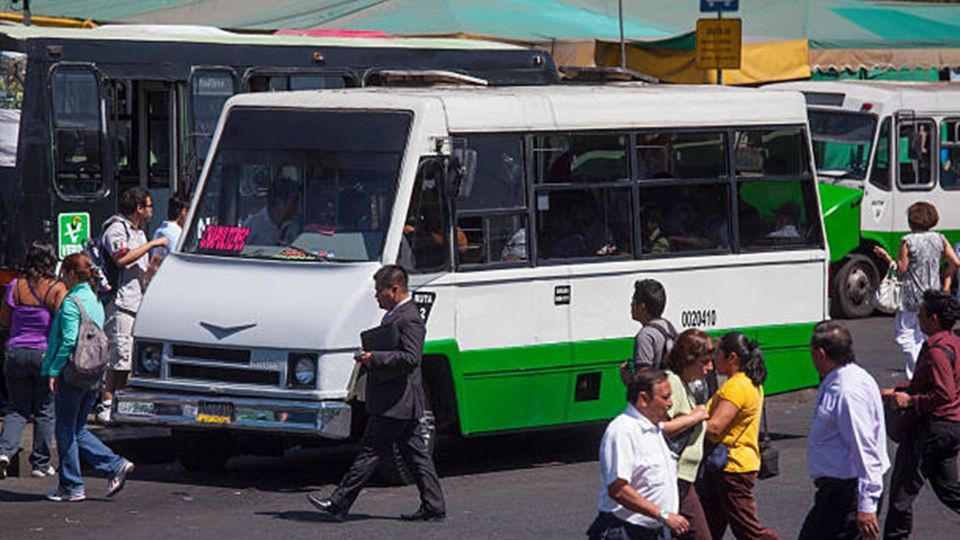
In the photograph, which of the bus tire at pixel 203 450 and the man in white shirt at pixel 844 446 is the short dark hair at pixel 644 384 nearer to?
the man in white shirt at pixel 844 446

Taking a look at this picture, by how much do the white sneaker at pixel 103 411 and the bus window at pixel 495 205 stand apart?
3.40 metres

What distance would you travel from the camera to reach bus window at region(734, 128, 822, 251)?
1573 cm

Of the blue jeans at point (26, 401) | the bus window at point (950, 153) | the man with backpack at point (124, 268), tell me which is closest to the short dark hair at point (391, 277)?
the blue jeans at point (26, 401)

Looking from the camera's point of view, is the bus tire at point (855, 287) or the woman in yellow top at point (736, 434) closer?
the woman in yellow top at point (736, 434)

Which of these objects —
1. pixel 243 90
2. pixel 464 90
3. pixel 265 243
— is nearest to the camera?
pixel 265 243

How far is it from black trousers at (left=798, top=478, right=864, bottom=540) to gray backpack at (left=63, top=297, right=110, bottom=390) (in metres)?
4.97

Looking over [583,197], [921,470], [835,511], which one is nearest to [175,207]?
[583,197]

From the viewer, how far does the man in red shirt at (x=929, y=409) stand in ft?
35.4

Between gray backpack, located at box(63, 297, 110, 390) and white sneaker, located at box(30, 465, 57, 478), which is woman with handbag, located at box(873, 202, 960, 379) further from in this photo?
gray backpack, located at box(63, 297, 110, 390)

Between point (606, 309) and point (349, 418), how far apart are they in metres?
2.44

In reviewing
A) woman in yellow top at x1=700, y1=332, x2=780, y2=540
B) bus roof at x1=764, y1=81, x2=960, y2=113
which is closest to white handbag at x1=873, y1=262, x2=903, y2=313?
bus roof at x1=764, y1=81, x2=960, y2=113

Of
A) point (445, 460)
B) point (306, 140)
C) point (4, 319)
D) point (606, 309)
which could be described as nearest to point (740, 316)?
point (606, 309)

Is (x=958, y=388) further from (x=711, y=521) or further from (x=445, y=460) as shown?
(x=445, y=460)

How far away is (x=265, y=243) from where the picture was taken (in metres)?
13.9
